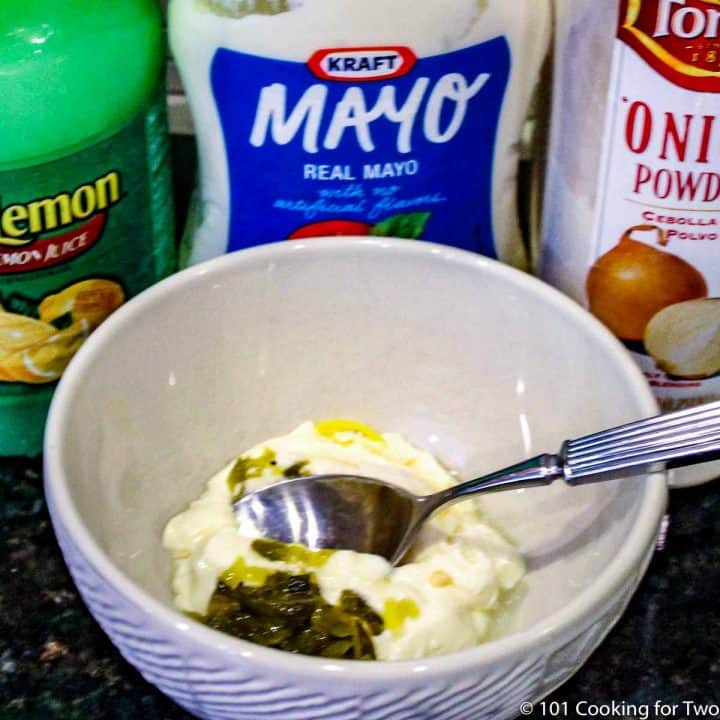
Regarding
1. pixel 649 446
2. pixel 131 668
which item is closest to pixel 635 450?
pixel 649 446

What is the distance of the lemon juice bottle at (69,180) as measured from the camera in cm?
60

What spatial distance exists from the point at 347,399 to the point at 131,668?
0.20 meters

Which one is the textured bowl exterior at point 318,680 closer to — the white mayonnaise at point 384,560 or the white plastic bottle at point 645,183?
the white mayonnaise at point 384,560

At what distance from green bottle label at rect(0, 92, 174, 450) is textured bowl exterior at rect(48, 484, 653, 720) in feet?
0.56

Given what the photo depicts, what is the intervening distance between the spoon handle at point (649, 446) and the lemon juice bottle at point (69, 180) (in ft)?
0.90

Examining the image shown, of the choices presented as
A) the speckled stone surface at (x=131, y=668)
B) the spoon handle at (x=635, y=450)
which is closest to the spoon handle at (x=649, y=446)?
the spoon handle at (x=635, y=450)

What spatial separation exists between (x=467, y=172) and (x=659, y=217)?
0.12 metres

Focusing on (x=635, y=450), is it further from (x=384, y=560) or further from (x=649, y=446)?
(x=384, y=560)

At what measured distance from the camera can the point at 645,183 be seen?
64 centimetres

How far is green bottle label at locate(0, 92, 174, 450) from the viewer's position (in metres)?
0.62

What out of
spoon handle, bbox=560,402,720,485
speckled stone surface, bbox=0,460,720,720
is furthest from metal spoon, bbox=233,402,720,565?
speckled stone surface, bbox=0,460,720,720

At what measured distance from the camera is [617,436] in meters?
0.57

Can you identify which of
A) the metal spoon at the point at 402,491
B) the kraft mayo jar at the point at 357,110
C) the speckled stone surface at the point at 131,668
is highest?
the kraft mayo jar at the point at 357,110

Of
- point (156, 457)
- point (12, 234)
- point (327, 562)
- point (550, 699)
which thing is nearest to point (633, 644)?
point (550, 699)
